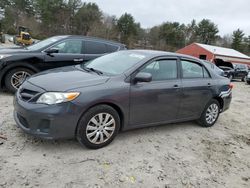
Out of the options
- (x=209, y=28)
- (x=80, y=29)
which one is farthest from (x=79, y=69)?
(x=209, y=28)

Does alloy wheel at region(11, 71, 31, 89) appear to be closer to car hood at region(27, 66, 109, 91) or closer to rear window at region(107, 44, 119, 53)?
car hood at region(27, 66, 109, 91)

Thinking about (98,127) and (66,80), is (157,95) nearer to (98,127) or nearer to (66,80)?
(98,127)

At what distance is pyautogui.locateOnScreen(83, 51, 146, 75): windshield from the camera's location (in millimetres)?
3903

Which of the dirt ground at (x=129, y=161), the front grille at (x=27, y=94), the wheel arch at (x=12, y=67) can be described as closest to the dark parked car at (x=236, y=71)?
the dirt ground at (x=129, y=161)

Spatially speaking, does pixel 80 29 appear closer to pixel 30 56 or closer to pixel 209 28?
pixel 209 28

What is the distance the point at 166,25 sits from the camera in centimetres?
6156

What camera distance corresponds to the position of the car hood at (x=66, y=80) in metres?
3.26

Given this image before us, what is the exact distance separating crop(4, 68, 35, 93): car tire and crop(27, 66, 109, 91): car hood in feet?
7.12

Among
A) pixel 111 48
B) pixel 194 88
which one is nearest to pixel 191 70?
pixel 194 88

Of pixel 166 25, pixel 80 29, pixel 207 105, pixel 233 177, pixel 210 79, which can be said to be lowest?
pixel 233 177

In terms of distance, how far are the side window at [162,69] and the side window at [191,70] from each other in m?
0.24

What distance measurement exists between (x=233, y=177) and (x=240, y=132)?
2207 mm

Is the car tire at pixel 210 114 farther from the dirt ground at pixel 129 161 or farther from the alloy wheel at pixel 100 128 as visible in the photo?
the alloy wheel at pixel 100 128

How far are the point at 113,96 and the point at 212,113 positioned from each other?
2674 millimetres
